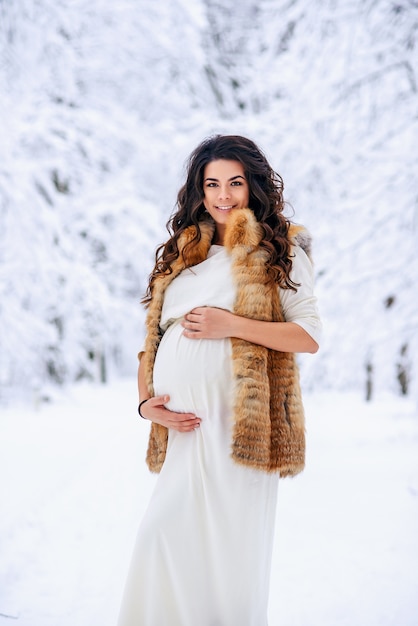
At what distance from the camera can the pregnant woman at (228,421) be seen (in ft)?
6.63

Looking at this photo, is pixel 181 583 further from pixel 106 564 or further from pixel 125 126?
pixel 125 126

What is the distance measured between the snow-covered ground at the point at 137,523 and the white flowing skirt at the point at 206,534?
38.0 inches

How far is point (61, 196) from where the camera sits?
329 inches

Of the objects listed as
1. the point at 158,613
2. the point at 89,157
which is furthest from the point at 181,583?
the point at 89,157

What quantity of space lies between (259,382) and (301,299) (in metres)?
0.33

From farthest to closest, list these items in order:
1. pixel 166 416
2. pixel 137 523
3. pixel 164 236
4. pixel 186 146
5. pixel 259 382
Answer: pixel 164 236, pixel 186 146, pixel 137 523, pixel 166 416, pixel 259 382

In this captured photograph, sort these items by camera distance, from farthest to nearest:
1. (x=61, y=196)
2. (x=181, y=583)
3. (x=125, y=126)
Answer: (x=125, y=126) → (x=61, y=196) → (x=181, y=583)

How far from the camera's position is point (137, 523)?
14.8 feet

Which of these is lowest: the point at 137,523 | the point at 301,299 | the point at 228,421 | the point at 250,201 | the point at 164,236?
the point at 137,523

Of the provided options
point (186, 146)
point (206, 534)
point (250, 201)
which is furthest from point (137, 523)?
point (186, 146)

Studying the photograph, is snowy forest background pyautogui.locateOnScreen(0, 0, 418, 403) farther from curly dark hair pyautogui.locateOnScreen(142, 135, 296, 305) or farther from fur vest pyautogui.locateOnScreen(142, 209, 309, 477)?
fur vest pyautogui.locateOnScreen(142, 209, 309, 477)

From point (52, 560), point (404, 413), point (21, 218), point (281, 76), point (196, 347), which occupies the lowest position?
point (52, 560)

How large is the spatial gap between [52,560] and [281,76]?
6.05 m

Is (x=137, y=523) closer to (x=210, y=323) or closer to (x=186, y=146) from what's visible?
(x=210, y=323)
